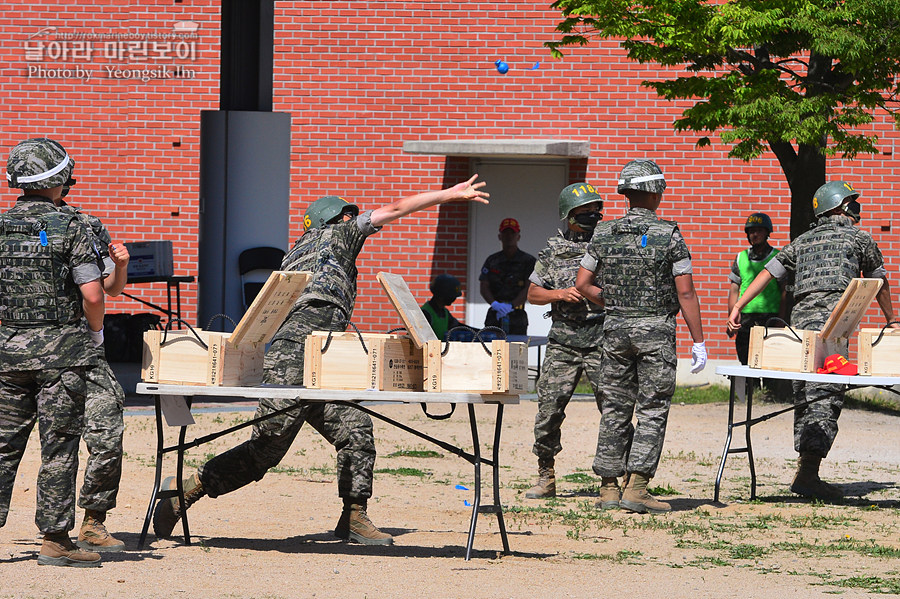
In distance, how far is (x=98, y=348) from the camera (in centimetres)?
686

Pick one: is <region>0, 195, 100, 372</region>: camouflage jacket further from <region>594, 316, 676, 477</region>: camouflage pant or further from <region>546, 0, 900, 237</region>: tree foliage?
<region>546, 0, 900, 237</region>: tree foliage

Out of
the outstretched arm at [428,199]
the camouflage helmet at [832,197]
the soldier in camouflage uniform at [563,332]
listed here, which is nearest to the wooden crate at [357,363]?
the outstretched arm at [428,199]

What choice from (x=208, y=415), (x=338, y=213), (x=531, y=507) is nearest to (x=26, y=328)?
(x=338, y=213)

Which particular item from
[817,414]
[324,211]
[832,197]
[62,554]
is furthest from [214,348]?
[832,197]

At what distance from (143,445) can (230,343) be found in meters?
4.96

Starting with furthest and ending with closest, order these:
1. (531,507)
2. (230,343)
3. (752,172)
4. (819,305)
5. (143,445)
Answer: (752,172)
(143,445)
(819,305)
(531,507)
(230,343)

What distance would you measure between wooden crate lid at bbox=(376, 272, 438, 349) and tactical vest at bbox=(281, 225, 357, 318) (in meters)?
0.47

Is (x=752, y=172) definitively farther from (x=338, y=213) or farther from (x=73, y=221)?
(x=73, y=221)

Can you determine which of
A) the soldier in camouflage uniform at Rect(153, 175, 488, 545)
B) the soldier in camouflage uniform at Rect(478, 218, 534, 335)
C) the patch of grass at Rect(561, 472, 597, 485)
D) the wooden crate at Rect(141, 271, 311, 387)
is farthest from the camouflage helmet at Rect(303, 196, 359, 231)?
the soldier in camouflage uniform at Rect(478, 218, 534, 335)

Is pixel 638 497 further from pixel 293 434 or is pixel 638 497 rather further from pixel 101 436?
pixel 101 436

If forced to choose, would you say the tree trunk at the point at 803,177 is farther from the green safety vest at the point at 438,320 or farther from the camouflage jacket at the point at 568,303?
the camouflage jacket at the point at 568,303

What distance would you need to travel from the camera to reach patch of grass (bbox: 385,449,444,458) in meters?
11.6

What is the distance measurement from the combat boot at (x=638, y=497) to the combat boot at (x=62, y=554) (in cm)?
369

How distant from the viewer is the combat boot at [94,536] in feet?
23.4
